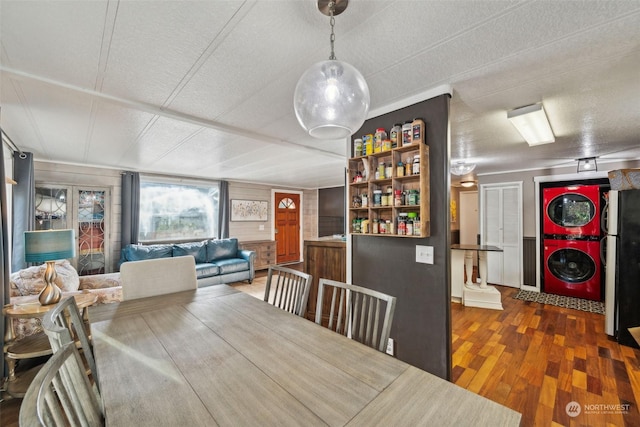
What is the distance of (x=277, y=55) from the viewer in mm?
1492

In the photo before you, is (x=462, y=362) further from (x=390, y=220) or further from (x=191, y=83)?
(x=191, y=83)

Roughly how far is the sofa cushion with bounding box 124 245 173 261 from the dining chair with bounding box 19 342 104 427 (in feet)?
13.3

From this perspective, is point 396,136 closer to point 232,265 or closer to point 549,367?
point 549,367

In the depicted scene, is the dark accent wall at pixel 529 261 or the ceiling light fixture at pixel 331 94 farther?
the dark accent wall at pixel 529 261

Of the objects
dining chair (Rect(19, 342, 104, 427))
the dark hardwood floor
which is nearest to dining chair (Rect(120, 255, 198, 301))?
dining chair (Rect(19, 342, 104, 427))

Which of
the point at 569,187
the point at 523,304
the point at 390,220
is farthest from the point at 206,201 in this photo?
the point at 569,187

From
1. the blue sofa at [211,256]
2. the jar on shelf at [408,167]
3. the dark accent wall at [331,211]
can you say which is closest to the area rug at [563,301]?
the jar on shelf at [408,167]

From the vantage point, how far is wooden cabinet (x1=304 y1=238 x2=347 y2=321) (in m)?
2.86

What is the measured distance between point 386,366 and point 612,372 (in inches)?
104

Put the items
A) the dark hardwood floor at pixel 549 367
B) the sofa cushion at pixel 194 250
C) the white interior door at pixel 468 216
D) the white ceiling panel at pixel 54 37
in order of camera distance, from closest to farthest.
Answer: the white ceiling panel at pixel 54 37 < the dark hardwood floor at pixel 549 367 < the sofa cushion at pixel 194 250 < the white interior door at pixel 468 216

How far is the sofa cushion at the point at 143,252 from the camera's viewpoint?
4391 millimetres

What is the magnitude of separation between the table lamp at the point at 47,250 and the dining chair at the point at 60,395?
197cm

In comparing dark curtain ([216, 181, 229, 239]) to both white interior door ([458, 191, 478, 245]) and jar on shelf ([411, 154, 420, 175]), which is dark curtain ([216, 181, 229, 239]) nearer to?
jar on shelf ([411, 154, 420, 175])

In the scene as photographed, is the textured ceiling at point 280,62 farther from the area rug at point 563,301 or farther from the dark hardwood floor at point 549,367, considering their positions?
the area rug at point 563,301
